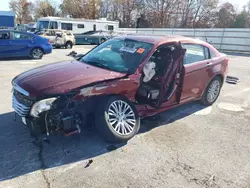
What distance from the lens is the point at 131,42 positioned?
4.46m

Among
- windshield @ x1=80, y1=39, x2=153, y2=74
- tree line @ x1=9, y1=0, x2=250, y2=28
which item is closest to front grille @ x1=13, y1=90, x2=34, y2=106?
windshield @ x1=80, y1=39, x2=153, y2=74

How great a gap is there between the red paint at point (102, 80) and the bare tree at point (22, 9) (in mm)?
71788

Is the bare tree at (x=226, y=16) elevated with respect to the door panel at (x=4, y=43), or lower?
elevated

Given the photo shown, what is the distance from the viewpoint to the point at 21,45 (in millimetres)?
11711

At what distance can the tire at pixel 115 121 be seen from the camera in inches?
135

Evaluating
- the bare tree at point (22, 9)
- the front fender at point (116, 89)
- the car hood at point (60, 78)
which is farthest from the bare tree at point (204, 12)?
the bare tree at point (22, 9)

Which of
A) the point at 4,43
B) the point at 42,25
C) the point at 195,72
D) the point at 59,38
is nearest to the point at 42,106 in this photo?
the point at 195,72

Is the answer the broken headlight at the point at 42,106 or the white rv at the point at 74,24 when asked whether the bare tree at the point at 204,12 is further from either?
the broken headlight at the point at 42,106

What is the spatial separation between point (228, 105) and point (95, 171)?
403 centimetres

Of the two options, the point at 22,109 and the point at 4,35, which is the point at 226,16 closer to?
the point at 4,35

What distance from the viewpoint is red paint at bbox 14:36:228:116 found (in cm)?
332

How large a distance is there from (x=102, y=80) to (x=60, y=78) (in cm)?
61

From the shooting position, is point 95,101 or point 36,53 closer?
point 95,101

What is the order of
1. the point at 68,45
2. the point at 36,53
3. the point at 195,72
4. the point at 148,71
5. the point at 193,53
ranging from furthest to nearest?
the point at 68,45 → the point at 36,53 → the point at 193,53 → the point at 195,72 → the point at 148,71
